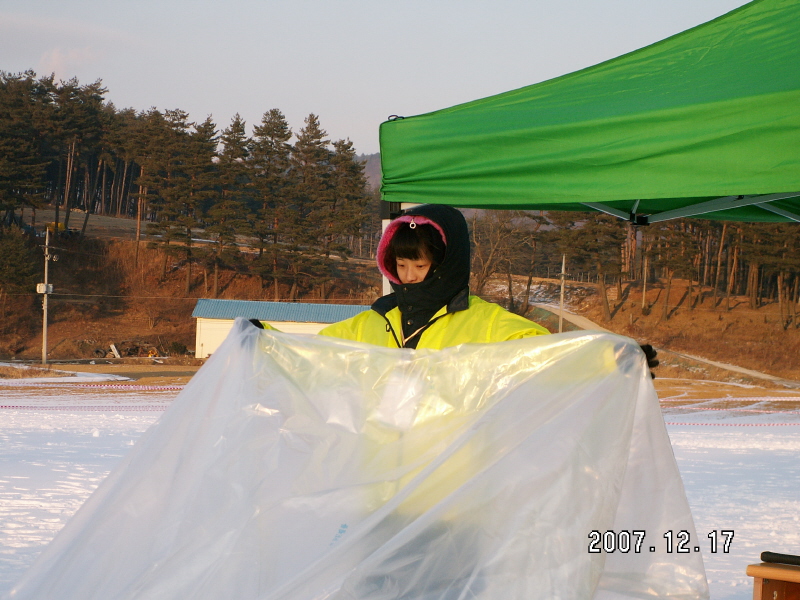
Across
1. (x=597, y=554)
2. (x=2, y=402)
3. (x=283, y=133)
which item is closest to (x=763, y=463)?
(x=597, y=554)

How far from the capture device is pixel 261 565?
5.53ft

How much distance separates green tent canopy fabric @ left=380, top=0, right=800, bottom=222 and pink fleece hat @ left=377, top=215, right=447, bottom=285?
710 mm

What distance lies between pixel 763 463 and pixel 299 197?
40.6 meters

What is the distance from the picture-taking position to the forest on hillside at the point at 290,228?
40312 mm

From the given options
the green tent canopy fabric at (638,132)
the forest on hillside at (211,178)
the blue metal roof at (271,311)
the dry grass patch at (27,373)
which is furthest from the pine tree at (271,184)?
the green tent canopy fabric at (638,132)

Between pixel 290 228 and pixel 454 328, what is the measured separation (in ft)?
132

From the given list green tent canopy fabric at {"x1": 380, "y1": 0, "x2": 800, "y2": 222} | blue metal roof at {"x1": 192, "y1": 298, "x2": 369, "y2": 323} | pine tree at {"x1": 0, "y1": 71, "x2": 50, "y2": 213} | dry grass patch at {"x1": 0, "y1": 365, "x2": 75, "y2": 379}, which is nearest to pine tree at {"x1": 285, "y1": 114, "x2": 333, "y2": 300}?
blue metal roof at {"x1": 192, "y1": 298, "x2": 369, "y2": 323}

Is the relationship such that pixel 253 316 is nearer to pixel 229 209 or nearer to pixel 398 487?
pixel 229 209

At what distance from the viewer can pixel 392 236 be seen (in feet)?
6.77

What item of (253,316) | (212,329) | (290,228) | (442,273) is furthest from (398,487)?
(290,228)

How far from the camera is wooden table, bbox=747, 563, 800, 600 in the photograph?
2348 millimetres

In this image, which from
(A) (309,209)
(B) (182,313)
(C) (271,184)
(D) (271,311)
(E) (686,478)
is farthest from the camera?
(A) (309,209)

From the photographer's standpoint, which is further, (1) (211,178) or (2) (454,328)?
(1) (211,178)

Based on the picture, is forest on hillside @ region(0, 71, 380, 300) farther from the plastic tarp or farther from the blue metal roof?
the plastic tarp
